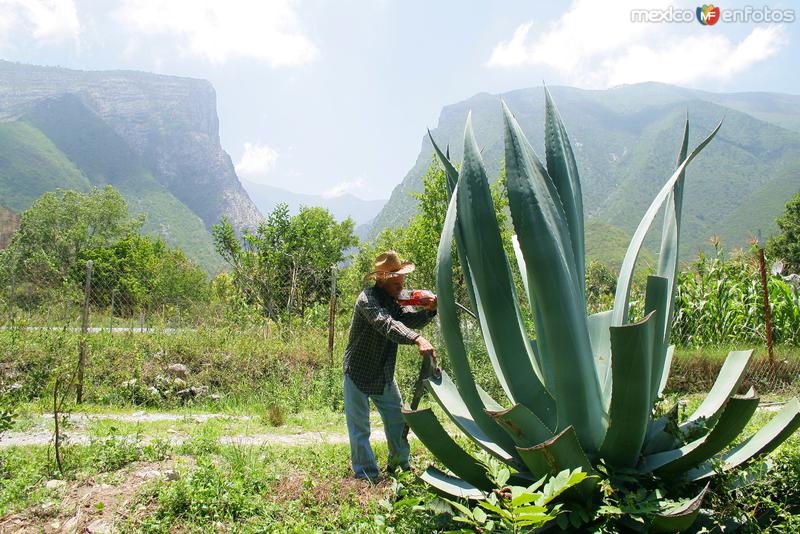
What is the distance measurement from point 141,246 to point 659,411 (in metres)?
44.2

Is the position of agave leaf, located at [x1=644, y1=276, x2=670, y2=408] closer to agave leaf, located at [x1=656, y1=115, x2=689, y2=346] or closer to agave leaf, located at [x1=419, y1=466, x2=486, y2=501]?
agave leaf, located at [x1=656, y1=115, x2=689, y2=346]

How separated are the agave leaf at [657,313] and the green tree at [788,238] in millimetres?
35759

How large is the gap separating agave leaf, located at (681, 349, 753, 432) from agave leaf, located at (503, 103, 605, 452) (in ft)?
1.85

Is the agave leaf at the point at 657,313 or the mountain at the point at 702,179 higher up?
the mountain at the point at 702,179

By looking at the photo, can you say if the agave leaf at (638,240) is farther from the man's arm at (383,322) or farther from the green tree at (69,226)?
the green tree at (69,226)

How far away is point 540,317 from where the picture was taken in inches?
85.5

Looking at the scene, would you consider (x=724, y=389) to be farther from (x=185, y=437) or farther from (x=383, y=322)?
(x=185, y=437)

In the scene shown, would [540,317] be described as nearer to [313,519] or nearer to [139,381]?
[313,519]

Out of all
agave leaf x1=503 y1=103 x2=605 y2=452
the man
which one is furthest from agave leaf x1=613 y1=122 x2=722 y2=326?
the man

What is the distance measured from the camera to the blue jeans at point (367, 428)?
3.73 m

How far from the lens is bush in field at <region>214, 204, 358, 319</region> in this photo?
11.1m

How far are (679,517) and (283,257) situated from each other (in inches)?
671

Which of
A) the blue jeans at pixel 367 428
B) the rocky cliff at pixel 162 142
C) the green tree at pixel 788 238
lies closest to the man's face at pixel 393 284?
the blue jeans at pixel 367 428

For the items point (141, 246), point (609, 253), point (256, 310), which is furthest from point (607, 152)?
point (256, 310)
